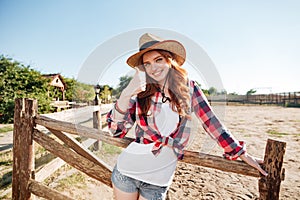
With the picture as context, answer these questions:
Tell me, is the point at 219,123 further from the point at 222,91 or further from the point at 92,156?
the point at 92,156

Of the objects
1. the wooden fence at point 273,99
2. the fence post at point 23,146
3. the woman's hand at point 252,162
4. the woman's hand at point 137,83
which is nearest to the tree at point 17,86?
the fence post at point 23,146

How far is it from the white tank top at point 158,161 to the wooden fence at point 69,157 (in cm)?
32

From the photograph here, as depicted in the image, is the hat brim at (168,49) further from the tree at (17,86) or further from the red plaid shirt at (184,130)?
the tree at (17,86)

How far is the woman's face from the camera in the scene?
115cm

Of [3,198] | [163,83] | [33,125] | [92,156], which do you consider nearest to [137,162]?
[163,83]

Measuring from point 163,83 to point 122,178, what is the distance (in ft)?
2.03

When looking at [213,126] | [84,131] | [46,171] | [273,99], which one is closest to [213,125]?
[213,126]

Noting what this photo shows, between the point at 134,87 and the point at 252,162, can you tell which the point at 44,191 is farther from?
the point at 252,162

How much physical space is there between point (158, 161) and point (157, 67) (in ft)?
1.76

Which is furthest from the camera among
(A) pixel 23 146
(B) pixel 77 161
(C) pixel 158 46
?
(A) pixel 23 146

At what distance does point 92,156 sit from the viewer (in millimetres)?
2008

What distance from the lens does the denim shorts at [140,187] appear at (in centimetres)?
116

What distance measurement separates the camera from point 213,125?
3.81ft

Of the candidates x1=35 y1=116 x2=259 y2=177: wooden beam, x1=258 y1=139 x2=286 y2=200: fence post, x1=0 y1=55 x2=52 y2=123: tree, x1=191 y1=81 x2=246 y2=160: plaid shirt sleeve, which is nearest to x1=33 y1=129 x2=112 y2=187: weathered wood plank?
x1=35 y1=116 x2=259 y2=177: wooden beam
